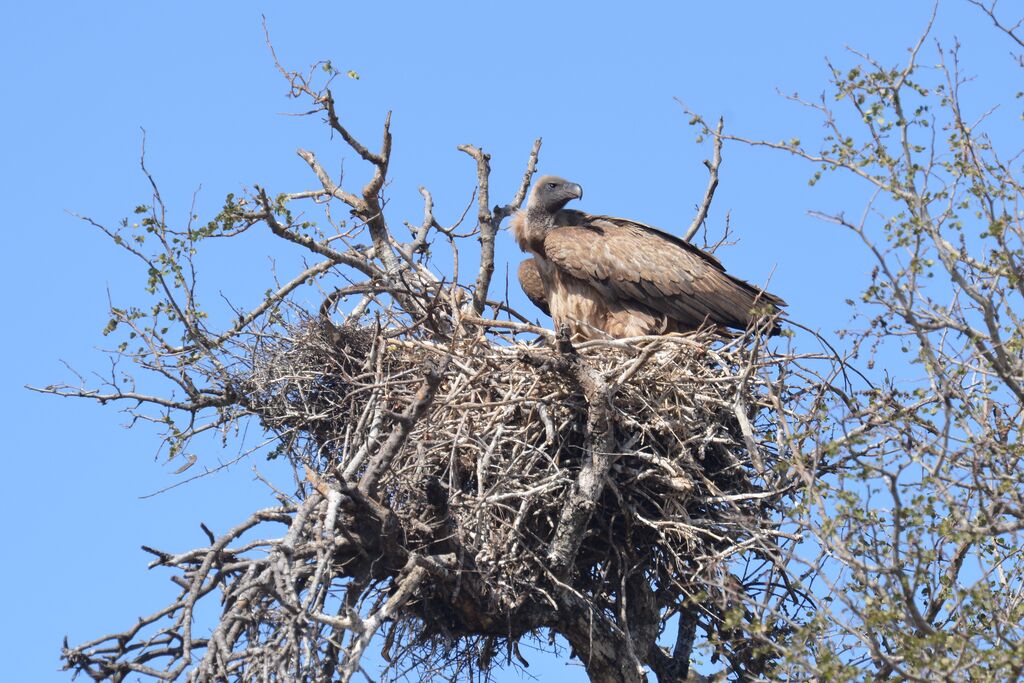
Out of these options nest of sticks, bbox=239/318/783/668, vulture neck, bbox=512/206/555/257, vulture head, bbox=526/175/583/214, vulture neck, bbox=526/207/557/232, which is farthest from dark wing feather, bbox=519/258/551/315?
nest of sticks, bbox=239/318/783/668

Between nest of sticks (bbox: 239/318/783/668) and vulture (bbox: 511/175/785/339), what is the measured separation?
38.0 inches

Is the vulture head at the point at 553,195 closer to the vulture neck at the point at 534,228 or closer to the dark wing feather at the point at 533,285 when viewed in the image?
the vulture neck at the point at 534,228

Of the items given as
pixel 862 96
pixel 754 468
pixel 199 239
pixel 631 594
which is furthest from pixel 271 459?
pixel 862 96

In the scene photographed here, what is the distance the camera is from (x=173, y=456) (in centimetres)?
1015

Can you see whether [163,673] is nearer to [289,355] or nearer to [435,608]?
[435,608]

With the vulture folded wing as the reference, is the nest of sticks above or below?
below

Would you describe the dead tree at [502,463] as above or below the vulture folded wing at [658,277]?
below

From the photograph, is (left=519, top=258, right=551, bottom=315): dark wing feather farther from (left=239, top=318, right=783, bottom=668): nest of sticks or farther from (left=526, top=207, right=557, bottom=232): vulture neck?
(left=239, top=318, right=783, bottom=668): nest of sticks

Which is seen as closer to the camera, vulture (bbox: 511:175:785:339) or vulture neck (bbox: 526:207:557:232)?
vulture (bbox: 511:175:785:339)

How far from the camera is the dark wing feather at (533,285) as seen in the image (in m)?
12.5

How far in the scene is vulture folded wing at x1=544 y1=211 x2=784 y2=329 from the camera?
37.7ft

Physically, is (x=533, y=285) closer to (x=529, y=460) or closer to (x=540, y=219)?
(x=540, y=219)

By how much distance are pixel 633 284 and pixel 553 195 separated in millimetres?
1442

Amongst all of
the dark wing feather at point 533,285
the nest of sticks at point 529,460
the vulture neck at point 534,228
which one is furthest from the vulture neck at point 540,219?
the nest of sticks at point 529,460
